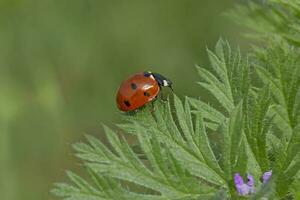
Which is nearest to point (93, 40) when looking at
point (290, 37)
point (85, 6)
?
point (85, 6)

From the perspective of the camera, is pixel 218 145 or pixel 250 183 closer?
pixel 250 183

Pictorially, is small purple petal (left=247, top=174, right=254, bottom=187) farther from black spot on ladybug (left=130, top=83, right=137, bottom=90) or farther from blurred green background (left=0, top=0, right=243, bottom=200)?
blurred green background (left=0, top=0, right=243, bottom=200)

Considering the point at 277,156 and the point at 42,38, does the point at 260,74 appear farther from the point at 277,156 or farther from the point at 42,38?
the point at 42,38

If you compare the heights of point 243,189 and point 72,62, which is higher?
point 72,62

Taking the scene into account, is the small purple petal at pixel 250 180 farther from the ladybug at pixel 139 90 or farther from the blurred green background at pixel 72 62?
the blurred green background at pixel 72 62

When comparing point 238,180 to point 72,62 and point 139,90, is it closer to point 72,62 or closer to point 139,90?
point 139,90

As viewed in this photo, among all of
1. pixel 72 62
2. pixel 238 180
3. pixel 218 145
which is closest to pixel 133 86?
pixel 218 145

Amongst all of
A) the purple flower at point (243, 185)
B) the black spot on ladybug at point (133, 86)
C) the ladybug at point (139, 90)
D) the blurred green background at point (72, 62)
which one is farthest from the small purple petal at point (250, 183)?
the blurred green background at point (72, 62)
